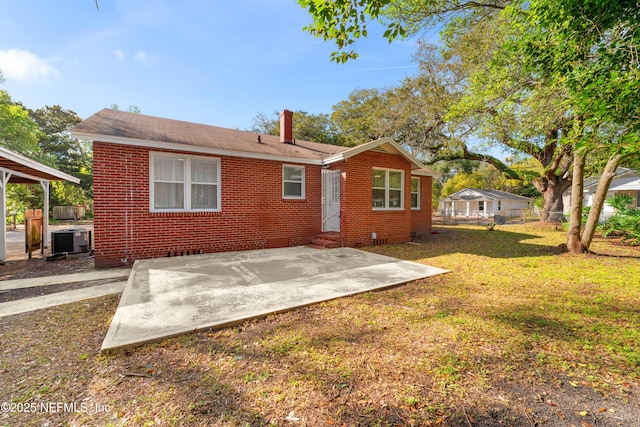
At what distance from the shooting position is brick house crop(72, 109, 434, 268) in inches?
264

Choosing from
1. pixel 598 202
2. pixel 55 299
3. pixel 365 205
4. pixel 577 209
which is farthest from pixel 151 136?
pixel 598 202

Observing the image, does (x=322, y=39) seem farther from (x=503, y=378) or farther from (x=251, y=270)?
(x=503, y=378)

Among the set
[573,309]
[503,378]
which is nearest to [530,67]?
[573,309]

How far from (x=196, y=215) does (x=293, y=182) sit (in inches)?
140

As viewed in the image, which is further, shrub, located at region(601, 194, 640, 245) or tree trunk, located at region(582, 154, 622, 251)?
shrub, located at region(601, 194, 640, 245)

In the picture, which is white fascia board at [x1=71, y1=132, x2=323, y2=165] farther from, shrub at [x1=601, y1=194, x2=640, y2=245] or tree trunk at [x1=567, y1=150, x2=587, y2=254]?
shrub at [x1=601, y1=194, x2=640, y2=245]

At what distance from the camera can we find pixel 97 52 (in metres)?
7.92

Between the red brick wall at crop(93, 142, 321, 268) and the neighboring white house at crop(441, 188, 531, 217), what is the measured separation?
31.7 meters

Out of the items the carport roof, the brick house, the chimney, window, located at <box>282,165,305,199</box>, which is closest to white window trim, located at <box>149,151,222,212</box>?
the brick house

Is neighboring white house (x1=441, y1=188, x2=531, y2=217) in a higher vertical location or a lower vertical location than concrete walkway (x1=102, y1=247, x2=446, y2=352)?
higher

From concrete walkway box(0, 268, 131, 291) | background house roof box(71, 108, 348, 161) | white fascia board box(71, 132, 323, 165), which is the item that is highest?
background house roof box(71, 108, 348, 161)

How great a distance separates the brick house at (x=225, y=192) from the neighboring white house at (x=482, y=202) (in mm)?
29889

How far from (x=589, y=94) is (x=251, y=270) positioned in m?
6.92

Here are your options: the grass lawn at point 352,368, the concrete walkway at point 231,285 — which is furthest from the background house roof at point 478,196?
the grass lawn at point 352,368
